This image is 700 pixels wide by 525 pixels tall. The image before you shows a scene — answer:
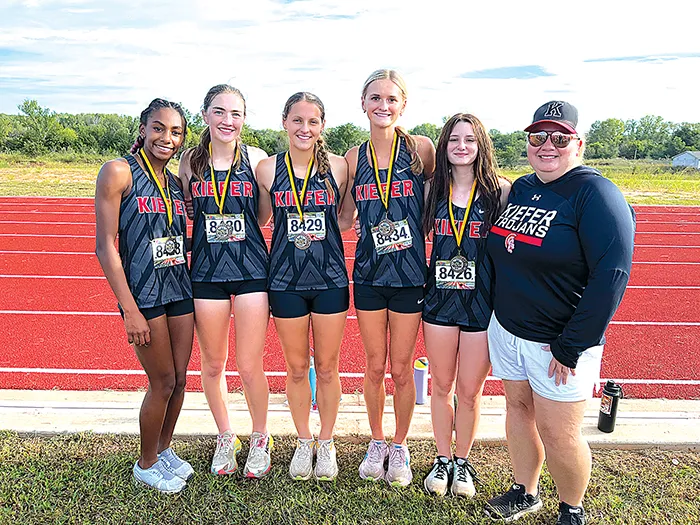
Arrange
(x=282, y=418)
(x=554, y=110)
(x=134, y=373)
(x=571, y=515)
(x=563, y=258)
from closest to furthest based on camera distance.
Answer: (x=563, y=258) < (x=554, y=110) < (x=571, y=515) < (x=282, y=418) < (x=134, y=373)

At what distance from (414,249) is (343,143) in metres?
36.3

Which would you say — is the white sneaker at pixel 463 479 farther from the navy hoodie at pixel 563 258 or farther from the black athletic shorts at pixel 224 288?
the black athletic shorts at pixel 224 288

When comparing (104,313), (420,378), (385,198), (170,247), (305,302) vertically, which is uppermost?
(385,198)

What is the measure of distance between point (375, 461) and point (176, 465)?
45.4 inches

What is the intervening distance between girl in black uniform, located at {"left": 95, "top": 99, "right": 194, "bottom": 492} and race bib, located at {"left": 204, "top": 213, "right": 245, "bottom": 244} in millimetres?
146

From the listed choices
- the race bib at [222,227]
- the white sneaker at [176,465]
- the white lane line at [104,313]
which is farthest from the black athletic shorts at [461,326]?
the white lane line at [104,313]

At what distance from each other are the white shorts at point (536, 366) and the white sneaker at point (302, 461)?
1227 millimetres

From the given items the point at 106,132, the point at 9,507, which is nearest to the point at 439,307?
the point at 9,507

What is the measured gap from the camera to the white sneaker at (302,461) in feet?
10.2

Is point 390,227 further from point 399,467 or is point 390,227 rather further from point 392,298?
point 399,467

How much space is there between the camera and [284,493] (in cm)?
298

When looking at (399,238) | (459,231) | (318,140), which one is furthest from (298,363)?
(318,140)

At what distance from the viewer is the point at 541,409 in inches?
98.9

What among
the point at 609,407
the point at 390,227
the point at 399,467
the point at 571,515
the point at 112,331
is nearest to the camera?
the point at 571,515
